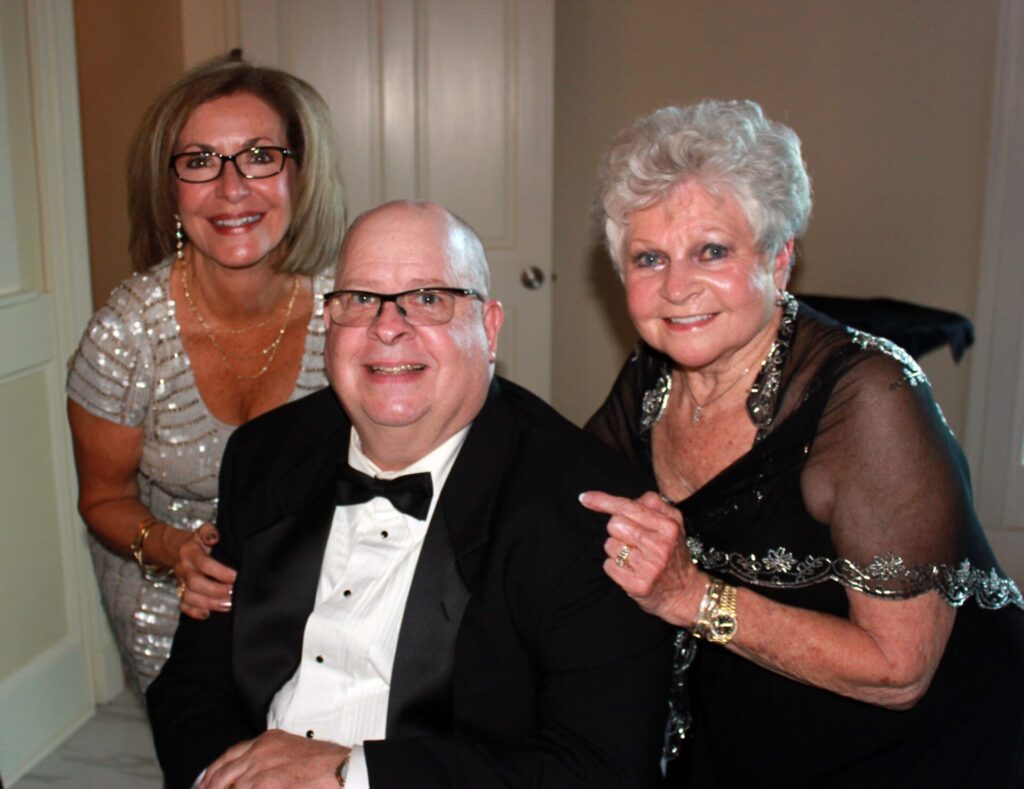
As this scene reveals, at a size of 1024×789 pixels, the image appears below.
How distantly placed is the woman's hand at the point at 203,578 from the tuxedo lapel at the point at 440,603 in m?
0.36

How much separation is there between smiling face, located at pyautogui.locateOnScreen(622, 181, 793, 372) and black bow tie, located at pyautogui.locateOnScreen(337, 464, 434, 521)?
1.38 ft

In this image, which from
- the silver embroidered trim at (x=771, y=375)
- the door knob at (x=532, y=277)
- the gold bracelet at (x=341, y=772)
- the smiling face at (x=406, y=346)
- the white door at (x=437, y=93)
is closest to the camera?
the gold bracelet at (x=341, y=772)

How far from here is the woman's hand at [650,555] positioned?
1518mm

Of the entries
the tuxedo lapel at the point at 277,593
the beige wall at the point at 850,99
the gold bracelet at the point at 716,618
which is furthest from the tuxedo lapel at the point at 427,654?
the beige wall at the point at 850,99

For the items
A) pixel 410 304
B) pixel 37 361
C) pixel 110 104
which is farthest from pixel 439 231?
pixel 110 104

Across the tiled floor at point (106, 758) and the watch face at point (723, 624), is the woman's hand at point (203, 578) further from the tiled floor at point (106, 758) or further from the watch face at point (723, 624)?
the tiled floor at point (106, 758)

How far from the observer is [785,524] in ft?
5.54

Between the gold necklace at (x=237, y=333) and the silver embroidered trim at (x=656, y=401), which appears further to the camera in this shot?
the gold necklace at (x=237, y=333)

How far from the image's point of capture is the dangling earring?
7.58 ft

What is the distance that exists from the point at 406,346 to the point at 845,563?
2.23 feet

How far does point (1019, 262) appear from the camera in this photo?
4.31 m

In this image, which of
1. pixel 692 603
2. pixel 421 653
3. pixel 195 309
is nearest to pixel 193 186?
pixel 195 309

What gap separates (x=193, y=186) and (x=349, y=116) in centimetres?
216

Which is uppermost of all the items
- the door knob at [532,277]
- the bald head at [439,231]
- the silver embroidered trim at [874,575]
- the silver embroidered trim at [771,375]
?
the bald head at [439,231]
